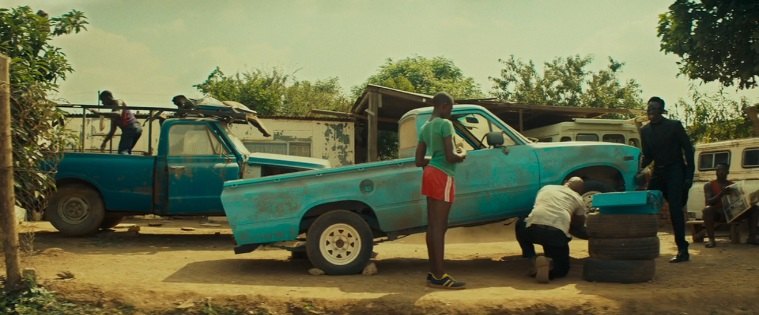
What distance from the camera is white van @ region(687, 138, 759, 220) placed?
1220cm

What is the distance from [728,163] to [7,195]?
11459 mm

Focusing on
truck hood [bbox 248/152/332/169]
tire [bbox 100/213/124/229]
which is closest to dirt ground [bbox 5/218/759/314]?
truck hood [bbox 248/152/332/169]

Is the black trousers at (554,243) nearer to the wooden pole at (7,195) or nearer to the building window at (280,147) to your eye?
the wooden pole at (7,195)

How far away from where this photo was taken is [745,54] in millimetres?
10438

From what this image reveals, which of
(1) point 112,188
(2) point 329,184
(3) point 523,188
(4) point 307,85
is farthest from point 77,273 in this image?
(4) point 307,85

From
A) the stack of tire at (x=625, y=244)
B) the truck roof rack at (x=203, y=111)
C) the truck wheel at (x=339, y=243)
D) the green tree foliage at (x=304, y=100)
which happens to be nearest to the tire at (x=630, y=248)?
the stack of tire at (x=625, y=244)

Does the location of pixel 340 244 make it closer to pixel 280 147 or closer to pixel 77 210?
pixel 77 210

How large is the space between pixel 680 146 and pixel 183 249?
678cm

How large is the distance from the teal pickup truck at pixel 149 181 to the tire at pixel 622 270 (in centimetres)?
529

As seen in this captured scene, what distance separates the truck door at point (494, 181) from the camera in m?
7.91

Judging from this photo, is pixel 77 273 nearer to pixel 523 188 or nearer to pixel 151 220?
pixel 523 188

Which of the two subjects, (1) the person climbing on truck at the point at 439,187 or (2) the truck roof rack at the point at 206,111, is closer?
(1) the person climbing on truck at the point at 439,187

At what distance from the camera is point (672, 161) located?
7945 mm

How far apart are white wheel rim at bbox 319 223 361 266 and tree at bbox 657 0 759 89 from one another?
6.23 metres
